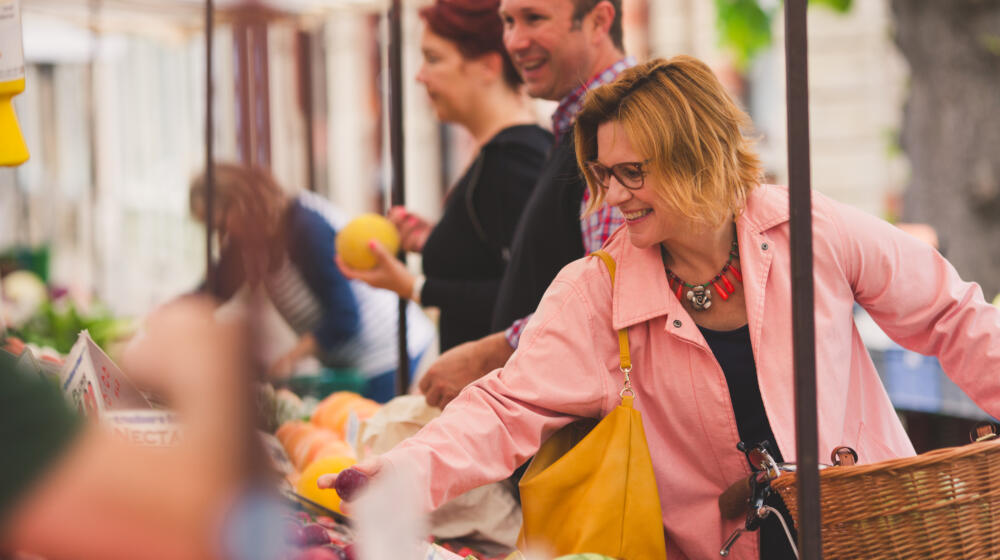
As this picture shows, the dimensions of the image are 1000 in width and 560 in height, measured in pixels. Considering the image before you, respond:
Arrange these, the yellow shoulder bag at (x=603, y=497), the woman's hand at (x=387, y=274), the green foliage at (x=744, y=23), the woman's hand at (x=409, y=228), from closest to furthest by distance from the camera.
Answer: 1. the yellow shoulder bag at (x=603, y=497)
2. the woman's hand at (x=387, y=274)
3. the woman's hand at (x=409, y=228)
4. the green foliage at (x=744, y=23)

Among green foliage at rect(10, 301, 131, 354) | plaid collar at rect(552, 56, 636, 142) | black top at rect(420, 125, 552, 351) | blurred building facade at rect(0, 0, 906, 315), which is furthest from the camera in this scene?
blurred building facade at rect(0, 0, 906, 315)

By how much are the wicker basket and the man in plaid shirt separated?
707mm

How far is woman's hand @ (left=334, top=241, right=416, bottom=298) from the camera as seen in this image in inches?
103

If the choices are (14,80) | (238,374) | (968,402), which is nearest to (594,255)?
(14,80)

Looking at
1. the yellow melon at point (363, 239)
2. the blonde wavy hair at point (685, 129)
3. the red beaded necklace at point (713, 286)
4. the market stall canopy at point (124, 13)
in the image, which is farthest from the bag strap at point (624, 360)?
the market stall canopy at point (124, 13)

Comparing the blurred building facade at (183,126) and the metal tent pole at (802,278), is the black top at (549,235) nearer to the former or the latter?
the metal tent pole at (802,278)

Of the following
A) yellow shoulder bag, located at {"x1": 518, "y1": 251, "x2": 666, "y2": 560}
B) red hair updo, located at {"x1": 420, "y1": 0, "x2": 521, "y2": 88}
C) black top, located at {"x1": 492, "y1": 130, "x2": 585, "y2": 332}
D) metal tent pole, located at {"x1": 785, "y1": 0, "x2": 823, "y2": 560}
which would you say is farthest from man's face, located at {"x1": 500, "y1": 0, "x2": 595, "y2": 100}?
metal tent pole, located at {"x1": 785, "y1": 0, "x2": 823, "y2": 560}

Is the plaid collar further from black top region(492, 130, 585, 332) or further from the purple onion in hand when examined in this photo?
the purple onion in hand

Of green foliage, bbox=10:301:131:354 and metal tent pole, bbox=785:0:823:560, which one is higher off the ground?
metal tent pole, bbox=785:0:823:560

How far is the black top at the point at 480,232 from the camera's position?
250cm

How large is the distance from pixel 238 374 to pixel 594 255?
1206 millimetres

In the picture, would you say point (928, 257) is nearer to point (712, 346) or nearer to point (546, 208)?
point (712, 346)

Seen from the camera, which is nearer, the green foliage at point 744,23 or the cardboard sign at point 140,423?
the cardboard sign at point 140,423

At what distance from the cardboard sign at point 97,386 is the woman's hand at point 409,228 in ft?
3.90
